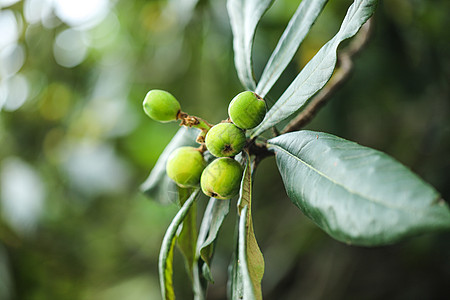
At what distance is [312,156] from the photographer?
54cm

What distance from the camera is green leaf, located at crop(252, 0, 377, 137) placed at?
1.80 feet

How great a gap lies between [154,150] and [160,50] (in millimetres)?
547

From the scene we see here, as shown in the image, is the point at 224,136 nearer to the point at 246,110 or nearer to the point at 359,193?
the point at 246,110

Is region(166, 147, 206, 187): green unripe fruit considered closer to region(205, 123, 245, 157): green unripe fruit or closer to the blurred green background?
region(205, 123, 245, 157): green unripe fruit

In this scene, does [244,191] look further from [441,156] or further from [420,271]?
[420,271]

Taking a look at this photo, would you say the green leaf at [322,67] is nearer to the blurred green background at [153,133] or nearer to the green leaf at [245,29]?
the green leaf at [245,29]

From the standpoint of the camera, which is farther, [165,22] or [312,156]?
[165,22]

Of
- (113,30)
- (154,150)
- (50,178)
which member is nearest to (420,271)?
(154,150)

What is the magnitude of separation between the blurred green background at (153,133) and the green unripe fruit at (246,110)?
30.7 inches

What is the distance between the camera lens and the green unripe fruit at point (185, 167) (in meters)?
0.68

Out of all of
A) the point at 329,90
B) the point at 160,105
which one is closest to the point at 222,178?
the point at 160,105

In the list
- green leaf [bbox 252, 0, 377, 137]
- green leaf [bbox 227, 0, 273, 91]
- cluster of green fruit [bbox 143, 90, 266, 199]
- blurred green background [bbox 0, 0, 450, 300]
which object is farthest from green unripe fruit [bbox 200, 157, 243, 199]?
blurred green background [bbox 0, 0, 450, 300]

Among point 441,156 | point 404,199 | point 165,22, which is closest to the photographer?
point 404,199

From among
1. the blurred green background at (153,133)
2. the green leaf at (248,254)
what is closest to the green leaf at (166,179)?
the green leaf at (248,254)
